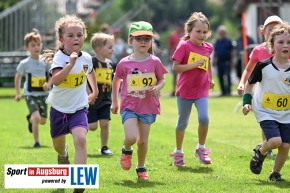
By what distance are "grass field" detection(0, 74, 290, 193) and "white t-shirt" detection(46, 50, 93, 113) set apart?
2.98ft

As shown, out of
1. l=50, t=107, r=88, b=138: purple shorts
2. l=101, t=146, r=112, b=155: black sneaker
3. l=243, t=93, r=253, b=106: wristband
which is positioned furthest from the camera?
l=101, t=146, r=112, b=155: black sneaker

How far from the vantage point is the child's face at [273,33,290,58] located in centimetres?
989

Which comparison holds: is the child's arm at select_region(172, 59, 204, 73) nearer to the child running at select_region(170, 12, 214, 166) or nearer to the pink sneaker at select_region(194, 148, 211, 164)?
the child running at select_region(170, 12, 214, 166)

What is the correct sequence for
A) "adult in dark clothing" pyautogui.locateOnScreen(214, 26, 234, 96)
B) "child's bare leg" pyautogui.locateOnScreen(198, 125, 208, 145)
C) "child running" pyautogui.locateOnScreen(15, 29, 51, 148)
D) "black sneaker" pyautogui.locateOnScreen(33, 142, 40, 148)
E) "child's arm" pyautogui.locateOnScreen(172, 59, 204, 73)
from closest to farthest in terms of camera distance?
"child's arm" pyautogui.locateOnScreen(172, 59, 204, 73), "child's bare leg" pyautogui.locateOnScreen(198, 125, 208, 145), "black sneaker" pyautogui.locateOnScreen(33, 142, 40, 148), "child running" pyautogui.locateOnScreen(15, 29, 51, 148), "adult in dark clothing" pyautogui.locateOnScreen(214, 26, 234, 96)

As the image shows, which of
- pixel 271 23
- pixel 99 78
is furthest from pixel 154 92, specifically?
pixel 99 78

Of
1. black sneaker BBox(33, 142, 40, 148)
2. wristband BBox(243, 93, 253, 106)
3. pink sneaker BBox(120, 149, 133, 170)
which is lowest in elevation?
black sneaker BBox(33, 142, 40, 148)

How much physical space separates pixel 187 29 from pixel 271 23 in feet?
3.85

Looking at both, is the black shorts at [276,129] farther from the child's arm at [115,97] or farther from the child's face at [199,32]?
the child's face at [199,32]

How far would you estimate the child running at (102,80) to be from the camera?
1334 cm

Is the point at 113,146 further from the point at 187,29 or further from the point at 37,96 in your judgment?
the point at 187,29

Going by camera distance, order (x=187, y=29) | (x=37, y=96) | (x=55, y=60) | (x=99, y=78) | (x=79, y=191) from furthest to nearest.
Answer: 1. (x=37, y=96)
2. (x=99, y=78)
3. (x=187, y=29)
4. (x=55, y=60)
5. (x=79, y=191)

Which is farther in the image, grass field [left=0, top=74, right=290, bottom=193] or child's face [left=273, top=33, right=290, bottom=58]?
child's face [left=273, top=33, right=290, bottom=58]

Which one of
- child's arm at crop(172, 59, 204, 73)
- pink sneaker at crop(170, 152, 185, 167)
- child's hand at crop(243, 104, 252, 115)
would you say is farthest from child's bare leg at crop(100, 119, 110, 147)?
child's hand at crop(243, 104, 252, 115)

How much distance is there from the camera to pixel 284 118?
9.90 m
